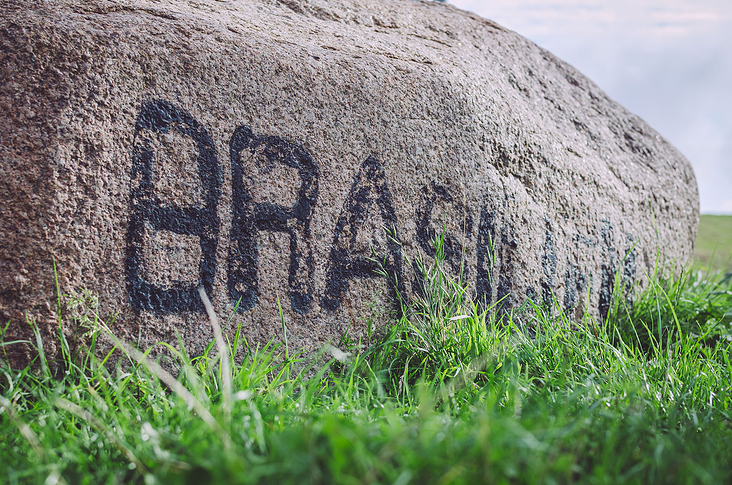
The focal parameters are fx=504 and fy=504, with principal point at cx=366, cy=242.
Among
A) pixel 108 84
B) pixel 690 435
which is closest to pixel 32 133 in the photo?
pixel 108 84

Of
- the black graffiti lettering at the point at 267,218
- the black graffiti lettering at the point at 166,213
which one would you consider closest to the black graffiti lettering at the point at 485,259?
the black graffiti lettering at the point at 267,218

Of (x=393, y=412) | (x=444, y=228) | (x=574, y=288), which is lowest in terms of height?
(x=393, y=412)

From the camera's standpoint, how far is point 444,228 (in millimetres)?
1803

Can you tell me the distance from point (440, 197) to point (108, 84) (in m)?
1.12

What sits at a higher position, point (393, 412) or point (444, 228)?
point (444, 228)

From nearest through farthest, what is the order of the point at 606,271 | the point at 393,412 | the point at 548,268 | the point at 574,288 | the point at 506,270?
the point at 393,412, the point at 506,270, the point at 548,268, the point at 574,288, the point at 606,271

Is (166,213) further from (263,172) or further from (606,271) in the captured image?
Result: (606,271)

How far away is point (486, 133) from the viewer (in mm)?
1938

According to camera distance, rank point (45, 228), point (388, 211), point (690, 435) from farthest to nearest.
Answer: point (388, 211) → point (45, 228) → point (690, 435)

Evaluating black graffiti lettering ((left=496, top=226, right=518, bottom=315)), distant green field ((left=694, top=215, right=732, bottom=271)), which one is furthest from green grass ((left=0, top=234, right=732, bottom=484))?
distant green field ((left=694, top=215, right=732, bottom=271))

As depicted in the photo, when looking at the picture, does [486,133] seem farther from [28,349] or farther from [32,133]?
[28,349]

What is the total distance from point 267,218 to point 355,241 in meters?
0.30

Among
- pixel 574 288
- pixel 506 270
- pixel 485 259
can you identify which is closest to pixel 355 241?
pixel 485 259

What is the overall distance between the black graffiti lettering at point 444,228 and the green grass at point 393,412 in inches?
2.7
